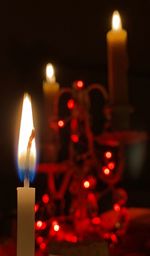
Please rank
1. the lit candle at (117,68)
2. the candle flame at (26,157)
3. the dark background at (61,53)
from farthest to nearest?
the dark background at (61,53)
the lit candle at (117,68)
the candle flame at (26,157)

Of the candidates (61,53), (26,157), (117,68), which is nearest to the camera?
(26,157)

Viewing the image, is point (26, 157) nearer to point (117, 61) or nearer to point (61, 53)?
point (117, 61)

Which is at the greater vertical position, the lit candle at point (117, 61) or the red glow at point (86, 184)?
the lit candle at point (117, 61)

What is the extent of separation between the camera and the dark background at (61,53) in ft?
3.83

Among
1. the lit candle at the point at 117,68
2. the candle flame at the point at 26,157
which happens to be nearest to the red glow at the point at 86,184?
the lit candle at the point at 117,68

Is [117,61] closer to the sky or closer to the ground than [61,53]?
closer to the ground

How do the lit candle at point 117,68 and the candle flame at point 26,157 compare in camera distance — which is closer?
the candle flame at point 26,157

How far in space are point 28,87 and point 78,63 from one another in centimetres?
15

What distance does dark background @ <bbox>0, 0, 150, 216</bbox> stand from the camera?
117 cm

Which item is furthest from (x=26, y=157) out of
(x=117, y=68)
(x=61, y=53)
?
(x=61, y=53)

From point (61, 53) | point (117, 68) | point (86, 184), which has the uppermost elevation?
point (61, 53)

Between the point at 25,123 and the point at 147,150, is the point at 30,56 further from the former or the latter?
the point at 25,123

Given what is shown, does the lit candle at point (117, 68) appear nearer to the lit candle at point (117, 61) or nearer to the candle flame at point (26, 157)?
the lit candle at point (117, 61)

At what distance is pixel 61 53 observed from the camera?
123 cm
